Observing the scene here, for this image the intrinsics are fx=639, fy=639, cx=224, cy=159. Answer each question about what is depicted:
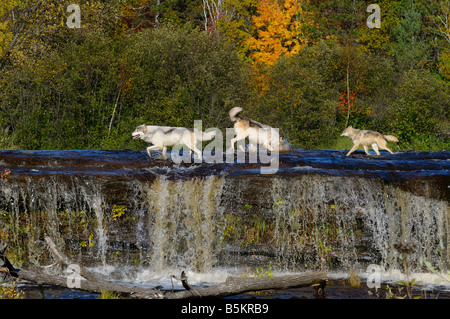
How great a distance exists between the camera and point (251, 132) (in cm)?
1736

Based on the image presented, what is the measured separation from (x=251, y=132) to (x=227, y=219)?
3504 millimetres

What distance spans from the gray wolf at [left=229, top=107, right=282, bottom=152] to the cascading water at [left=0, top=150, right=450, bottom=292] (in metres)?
2.71

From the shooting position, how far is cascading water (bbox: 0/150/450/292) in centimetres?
1438

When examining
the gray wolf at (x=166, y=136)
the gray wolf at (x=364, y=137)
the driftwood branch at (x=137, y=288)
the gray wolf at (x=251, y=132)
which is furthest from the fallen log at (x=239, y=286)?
the gray wolf at (x=364, y=137)

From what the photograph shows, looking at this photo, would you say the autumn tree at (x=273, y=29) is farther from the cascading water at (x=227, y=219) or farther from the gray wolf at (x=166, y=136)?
the cascading water at (x=227, y=219)

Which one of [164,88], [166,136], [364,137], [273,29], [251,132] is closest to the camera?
[166,136]

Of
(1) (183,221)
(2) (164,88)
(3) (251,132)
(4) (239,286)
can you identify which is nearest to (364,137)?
(3) (251,132)

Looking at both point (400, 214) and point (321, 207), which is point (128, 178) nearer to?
point (321, 207)

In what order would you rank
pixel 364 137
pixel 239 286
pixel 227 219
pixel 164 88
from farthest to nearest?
pixel 164 88 < pixel 364 137 < pixel 227 219 < pixel 239 286

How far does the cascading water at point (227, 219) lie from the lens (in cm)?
1438

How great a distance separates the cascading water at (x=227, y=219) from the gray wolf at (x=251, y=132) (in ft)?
8.90

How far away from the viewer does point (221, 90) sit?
1151 inches

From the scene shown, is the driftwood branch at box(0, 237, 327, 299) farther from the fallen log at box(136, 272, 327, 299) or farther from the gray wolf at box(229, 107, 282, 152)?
the gray wolf at box(229, 107, 282, 152)

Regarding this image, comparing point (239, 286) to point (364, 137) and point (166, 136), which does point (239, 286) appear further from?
point (364, 137)
